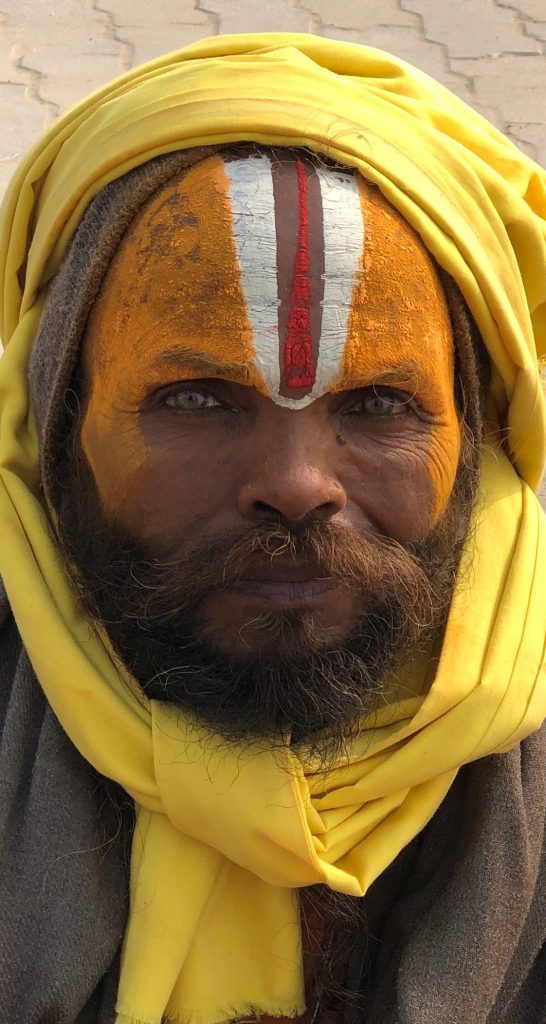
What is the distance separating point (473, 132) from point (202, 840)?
1.10 meters

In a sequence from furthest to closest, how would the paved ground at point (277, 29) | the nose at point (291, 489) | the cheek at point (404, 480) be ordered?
the paved ground at point (277, 29) → the cheek at point (404, 480) → the nose at point (291, 489)

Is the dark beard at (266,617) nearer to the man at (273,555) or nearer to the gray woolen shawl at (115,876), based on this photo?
the man at (273,555)

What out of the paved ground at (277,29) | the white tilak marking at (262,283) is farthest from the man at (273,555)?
the paved ground at (277,29)

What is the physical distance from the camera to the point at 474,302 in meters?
1.73

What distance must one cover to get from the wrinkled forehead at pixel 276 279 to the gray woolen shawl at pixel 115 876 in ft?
0.28

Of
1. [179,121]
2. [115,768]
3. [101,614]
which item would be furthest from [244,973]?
[179,121]

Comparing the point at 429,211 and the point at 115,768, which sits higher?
the point at 429,211

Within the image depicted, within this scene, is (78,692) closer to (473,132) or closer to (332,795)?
(332,795)

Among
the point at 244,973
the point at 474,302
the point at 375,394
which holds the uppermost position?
the point at 474,302

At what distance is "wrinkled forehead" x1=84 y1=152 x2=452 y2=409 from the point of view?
1.59 m

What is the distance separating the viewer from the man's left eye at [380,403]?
168 cm

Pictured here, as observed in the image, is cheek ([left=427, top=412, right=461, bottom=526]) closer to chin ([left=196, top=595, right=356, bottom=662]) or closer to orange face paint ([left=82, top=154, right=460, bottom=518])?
orange face paint ([left=82, top=154, right=460, bottom=518])

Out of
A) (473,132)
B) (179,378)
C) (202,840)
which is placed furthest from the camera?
(473,132)

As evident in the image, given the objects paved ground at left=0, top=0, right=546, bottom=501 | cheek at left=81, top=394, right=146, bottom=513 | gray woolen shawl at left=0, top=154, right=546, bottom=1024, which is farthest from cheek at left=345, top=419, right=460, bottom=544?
paved ground at left=0, top=0, right=546, bottom=501
